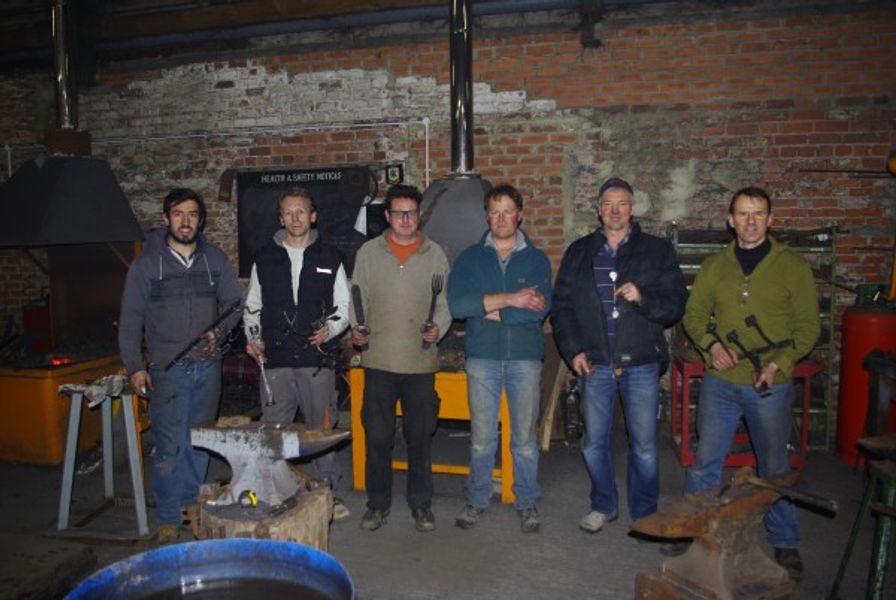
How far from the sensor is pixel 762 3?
5.54 meters

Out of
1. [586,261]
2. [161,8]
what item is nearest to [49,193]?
[161,8]

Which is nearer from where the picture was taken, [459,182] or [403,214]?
[403,214]

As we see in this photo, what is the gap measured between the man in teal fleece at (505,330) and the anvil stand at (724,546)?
1.32m

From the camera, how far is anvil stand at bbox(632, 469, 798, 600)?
9.11 feet

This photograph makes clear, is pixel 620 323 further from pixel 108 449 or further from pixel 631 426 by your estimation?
pixel 108 449

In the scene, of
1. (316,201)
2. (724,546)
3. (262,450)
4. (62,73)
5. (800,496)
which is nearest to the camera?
(800,496)

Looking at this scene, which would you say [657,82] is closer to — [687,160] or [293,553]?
[687,160]

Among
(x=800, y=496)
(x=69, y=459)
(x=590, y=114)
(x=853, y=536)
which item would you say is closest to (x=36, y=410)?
(x=69, y=459)

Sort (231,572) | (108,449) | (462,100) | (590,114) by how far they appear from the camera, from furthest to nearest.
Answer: (590,114) < (462,100) < (108,449) < (231,572)

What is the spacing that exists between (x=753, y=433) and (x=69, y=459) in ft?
13.8

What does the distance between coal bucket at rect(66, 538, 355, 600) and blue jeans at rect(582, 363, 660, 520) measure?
87.7 inches

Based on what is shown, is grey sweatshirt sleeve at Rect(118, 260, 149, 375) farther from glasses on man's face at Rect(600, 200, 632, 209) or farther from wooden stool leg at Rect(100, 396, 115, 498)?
glasses on man's face at Rect(600, 200, 632, 209)

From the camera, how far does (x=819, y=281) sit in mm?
5512

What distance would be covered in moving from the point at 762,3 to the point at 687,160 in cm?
143
